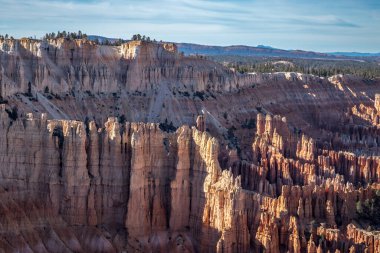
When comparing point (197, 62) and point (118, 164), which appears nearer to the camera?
point (118, 164)

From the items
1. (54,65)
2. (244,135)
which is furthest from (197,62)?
(54,65)

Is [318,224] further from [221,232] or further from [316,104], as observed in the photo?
[316,104]

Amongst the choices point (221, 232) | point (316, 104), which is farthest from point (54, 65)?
point (316, 104)

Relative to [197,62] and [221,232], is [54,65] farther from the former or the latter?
[221,232]

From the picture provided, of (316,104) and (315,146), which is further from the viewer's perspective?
(316,104)

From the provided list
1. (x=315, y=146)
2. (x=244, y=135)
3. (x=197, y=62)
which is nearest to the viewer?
(x=315, y=146)

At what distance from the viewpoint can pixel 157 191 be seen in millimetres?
44531

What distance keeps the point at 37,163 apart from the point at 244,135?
37.4 m

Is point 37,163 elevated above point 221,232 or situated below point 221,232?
above

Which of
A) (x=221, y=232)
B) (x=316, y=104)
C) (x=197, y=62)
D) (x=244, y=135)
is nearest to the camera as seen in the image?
(x=221, y=232)

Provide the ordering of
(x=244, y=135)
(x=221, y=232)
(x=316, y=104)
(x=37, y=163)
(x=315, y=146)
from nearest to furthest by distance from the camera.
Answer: (x=221, y=232)
(x=37, y=163)
(x=315, y=146)
(x=244, y=135)
(x=316, y=104)

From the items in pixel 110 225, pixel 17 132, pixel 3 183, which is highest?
pixel 17 132

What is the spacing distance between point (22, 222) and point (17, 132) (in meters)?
5.87

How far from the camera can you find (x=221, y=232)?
40906 millimetres
